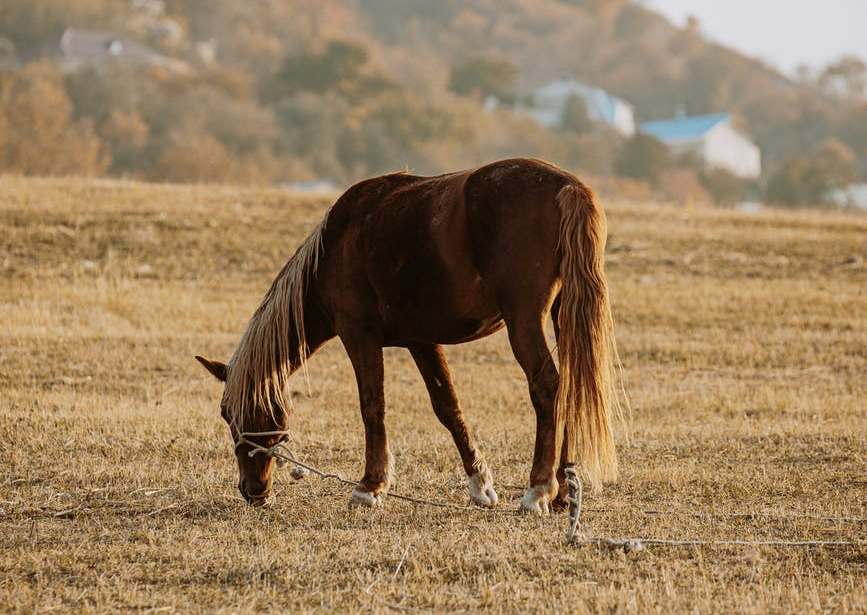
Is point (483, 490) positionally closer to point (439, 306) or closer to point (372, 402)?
point (372, 402)

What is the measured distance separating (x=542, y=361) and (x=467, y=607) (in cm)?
201

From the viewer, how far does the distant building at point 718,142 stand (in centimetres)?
10994

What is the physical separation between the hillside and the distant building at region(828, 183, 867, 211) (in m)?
1.25

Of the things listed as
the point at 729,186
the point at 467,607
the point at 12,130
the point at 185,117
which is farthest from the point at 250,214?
the point at 729,186

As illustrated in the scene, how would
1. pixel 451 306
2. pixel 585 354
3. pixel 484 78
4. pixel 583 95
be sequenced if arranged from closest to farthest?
1. pixel 585 354
2. pixel 451 306
3. pixel 484 78
4. pixel 583 95

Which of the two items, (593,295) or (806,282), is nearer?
(593,295)

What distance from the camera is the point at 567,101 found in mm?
121250

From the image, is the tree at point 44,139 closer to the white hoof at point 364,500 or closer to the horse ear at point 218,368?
the horse ear at point 218,368

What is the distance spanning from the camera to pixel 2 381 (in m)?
13.3

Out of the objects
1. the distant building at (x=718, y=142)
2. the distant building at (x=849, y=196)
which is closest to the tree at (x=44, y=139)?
the distant building at (x=849, y=196)

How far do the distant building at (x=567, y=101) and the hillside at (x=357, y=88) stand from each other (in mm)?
8197

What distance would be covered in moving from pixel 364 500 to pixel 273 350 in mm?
1180

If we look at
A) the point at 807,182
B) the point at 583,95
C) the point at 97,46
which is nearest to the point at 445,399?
the point at 807,182

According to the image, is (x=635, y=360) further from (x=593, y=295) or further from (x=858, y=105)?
(x=858, y=105)
